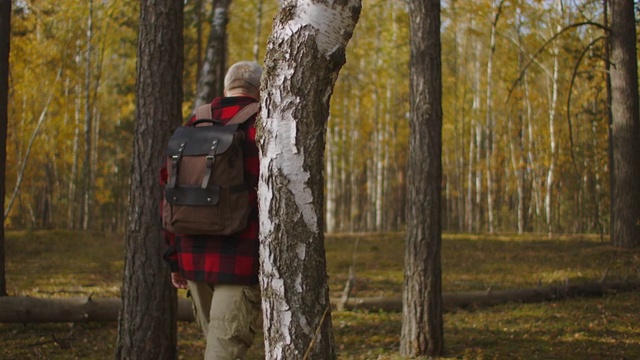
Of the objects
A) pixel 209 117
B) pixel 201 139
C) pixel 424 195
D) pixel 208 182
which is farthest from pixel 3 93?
pixel 208 182

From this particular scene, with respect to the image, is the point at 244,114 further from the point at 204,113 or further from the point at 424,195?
the point at 424,195

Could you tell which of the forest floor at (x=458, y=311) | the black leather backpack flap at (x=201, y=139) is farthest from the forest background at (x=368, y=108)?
the black leather backpack flap at (x=201, y=139)

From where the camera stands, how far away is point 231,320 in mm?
3738

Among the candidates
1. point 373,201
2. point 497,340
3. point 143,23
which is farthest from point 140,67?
point 373,201

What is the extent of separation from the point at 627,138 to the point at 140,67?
38.9 feet

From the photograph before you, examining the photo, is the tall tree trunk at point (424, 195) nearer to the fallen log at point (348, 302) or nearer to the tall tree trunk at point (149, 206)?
the tall tree trunk at point (149, 206)

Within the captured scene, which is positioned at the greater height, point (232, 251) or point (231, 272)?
point (232, 251)

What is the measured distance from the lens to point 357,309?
956 cm

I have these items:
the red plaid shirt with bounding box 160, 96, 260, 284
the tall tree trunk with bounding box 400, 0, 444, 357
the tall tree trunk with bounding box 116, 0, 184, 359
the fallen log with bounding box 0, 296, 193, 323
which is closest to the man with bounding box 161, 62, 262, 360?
the red plaid shirt with bounding box 160, 96, 260, 284

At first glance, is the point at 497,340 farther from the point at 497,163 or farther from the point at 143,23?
the point at 497,163

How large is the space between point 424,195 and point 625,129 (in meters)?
9.63

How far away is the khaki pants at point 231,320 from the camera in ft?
12.3

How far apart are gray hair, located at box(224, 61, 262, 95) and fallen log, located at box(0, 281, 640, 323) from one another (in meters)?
4.52

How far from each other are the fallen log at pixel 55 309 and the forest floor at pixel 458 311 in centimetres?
18
